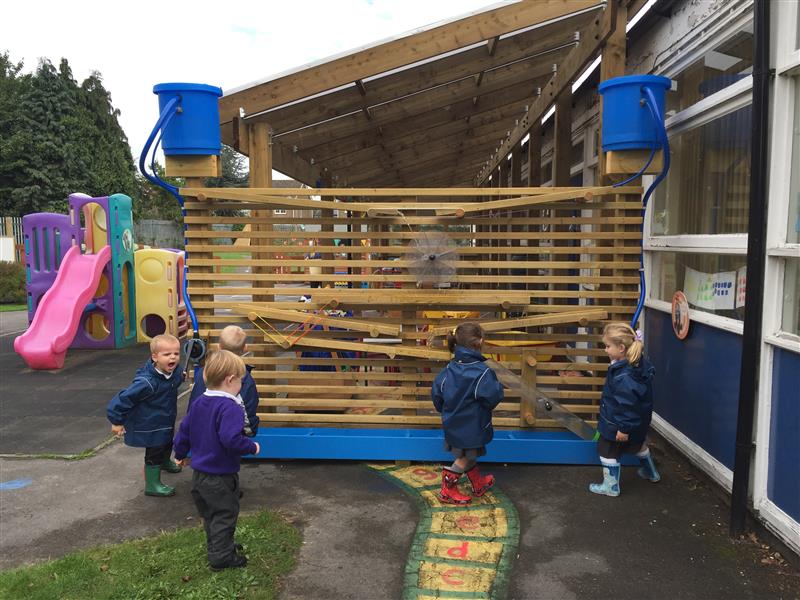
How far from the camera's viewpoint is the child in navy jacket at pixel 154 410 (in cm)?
435

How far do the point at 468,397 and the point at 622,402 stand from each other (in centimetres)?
104

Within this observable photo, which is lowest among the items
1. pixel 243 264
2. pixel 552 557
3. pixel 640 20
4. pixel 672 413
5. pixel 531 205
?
pixel 552 557

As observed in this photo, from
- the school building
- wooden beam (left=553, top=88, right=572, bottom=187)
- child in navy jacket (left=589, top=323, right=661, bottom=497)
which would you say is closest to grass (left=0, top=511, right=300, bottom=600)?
child in navy jacket (left=589, top=323, right=661, bottom=497)

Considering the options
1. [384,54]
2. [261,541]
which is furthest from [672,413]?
[384,54]

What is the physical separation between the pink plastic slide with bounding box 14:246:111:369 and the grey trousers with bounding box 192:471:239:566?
665cm

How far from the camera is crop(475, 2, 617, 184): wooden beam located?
5.35 meters

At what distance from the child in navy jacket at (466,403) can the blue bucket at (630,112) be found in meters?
1.83

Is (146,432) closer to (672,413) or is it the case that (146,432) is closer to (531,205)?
(531,205)

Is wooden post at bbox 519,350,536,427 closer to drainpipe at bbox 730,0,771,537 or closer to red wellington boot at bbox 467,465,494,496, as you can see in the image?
red wellington boot at bbox 467,465,494,496

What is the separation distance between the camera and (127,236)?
37.4ft

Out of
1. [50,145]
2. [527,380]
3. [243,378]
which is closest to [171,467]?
[243,378]

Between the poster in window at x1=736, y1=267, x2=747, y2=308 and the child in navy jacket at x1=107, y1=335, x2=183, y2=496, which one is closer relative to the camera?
the poster in window at x1=736, y1=267, x2=747, y2=308

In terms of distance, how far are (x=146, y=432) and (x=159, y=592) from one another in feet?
4.85

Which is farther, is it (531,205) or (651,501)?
(531,205)
